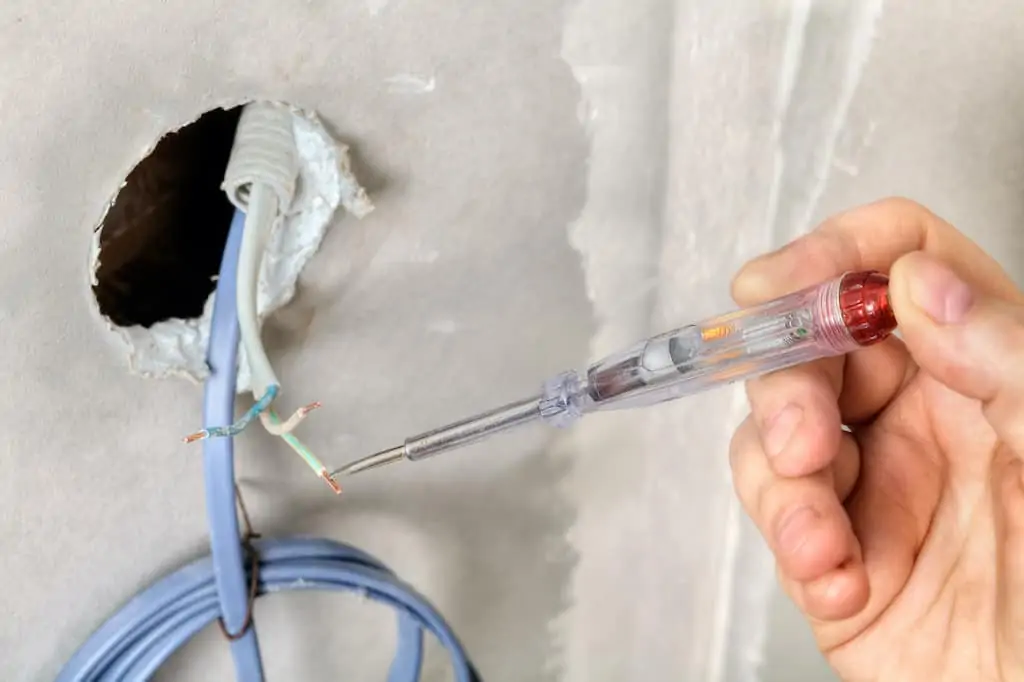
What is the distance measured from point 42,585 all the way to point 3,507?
6 cm

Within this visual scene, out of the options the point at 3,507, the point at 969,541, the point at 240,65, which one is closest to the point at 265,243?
the point at 240,65

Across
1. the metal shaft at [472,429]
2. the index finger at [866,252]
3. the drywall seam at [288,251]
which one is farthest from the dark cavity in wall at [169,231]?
the index finger at [866,252]

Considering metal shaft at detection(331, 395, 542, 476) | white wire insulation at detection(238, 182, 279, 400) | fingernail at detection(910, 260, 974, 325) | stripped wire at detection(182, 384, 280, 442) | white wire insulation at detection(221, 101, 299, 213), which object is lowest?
fingernail at detection(910, 260, 974, 325)

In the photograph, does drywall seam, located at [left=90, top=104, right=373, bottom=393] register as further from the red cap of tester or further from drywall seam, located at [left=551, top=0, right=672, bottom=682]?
the red cap of tester

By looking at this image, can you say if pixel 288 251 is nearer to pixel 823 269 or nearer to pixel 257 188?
pixel 257 188

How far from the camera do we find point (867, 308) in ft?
1.28

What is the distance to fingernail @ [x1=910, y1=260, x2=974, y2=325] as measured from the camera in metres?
0.35

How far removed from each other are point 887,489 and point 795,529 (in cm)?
12

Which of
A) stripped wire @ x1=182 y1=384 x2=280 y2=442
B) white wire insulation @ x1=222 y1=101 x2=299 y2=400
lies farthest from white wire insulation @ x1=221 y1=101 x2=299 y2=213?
stripped wire @ x1=182 y1=384 x2=280 y2=442

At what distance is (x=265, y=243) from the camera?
0.47 meters

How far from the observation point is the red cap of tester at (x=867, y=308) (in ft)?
1.28

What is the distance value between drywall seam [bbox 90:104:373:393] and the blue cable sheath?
0.02 meters

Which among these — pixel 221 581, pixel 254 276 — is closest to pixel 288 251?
pixel 254 276

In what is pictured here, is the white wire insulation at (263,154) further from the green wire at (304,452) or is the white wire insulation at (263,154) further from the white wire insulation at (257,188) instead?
the green wire at (304,452)
